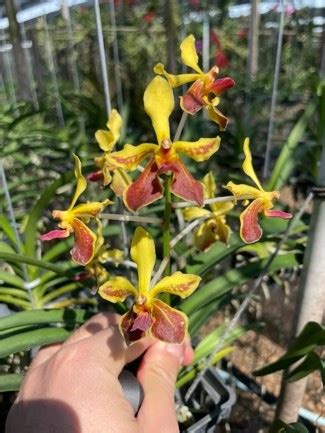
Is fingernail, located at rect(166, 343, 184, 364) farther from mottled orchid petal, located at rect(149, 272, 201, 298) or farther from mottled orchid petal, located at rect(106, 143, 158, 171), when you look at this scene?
mottled orchid petal, located at rect(106, 143, 158, 171)

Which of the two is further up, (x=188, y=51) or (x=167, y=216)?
(x=188, y=51)

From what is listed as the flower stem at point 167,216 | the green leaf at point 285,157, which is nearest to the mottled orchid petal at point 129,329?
the flower stem at point 167,216

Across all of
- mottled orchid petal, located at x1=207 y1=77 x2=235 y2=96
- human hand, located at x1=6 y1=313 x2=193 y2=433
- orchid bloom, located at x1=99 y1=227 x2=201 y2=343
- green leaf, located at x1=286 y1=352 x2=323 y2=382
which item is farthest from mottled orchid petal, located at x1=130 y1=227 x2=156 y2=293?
green leaf, located at x1=286 y1=352 x2=323 y2=382

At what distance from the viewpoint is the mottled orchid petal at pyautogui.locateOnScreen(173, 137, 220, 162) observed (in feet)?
1.89

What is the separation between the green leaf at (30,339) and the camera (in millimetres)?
750

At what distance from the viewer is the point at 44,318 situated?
0.82 m

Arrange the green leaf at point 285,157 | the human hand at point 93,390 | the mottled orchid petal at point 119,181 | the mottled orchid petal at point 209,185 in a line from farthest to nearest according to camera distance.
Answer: the green leaf at point 285,157, the mottled orchid petal at point 209,185, the mottled orchid petal at point 119,181, the human hand at point 93,390

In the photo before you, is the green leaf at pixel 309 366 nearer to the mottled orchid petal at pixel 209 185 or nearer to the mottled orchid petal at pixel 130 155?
the mottled orchid petal at pixel 209 185

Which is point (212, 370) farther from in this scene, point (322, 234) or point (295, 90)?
point (295, 90)

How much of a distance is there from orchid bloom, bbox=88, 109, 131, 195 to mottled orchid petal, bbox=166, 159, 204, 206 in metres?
0.10

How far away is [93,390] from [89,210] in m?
0.24

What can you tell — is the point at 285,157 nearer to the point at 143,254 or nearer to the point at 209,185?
the point at 209,185

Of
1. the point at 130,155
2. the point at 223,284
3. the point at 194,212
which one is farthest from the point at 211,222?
the point at 130,155

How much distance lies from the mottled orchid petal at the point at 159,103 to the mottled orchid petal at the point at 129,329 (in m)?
0.24
